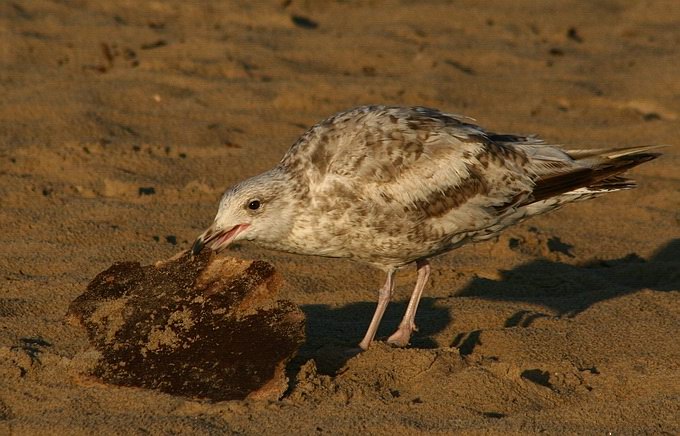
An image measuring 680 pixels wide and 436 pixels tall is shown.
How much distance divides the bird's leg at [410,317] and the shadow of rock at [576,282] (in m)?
0.51

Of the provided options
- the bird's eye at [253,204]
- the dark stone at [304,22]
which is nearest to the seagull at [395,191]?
the bird's eye at [253,204]

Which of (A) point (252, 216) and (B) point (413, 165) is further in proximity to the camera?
(B) point (413, 165)

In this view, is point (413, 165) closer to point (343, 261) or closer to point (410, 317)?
point (410, 317)

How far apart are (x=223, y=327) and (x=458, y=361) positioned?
117 centimetres

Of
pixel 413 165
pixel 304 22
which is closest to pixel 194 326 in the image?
pixel 413 165

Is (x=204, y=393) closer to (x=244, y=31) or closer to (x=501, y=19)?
(x=244, y=31)

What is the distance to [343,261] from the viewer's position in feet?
23.4

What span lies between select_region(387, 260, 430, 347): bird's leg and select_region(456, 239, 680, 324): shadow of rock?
51cm

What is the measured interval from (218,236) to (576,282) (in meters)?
2.43

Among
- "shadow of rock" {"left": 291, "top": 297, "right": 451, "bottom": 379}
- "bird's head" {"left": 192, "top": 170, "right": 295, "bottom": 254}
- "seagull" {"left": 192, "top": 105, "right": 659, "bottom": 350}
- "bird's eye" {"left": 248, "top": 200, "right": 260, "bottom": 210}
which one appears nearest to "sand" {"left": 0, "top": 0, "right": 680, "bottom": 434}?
"shadow of rock" {"left": 291, "top": 297, "right": 451, "bottom": 379}

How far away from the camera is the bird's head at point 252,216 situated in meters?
5.87

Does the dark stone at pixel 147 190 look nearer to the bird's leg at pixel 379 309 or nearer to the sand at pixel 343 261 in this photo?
the sand at pixel 343 261

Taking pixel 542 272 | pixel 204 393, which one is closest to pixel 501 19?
pixel 542 272

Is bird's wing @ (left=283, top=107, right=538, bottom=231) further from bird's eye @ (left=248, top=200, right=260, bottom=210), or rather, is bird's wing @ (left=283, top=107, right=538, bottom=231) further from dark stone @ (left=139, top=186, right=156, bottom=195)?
dark stone @ (left=139, top=186, right=156, bottom=195)
